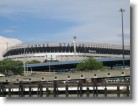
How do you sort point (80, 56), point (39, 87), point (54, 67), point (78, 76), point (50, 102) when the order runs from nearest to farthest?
point (50, 102), point (39, 87), point (78, 76), point (54, 67), point (80, 56)

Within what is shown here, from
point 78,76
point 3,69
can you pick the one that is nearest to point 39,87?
point 78,76

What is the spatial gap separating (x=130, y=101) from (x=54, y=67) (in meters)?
50.6

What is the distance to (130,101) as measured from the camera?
511cm

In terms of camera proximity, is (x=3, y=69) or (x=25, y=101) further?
(x=3, y=69)

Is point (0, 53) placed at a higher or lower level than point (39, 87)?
higher

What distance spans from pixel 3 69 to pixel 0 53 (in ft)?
97.8

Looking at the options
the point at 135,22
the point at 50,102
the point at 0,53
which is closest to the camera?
the point at 135,22

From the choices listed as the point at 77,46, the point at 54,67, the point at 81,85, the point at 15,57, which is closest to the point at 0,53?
the point at 15,57

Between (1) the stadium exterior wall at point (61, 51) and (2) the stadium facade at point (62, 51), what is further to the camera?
(1) the stadium exterior wall at point (61, 51)

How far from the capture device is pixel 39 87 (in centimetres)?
793

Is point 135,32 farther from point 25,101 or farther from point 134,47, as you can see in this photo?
point 25,101

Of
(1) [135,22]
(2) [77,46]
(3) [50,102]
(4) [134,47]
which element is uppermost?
(2) [77,46]

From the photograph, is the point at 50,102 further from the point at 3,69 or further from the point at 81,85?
the point at 3,69

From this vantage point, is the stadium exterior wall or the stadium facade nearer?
the stadium facade
